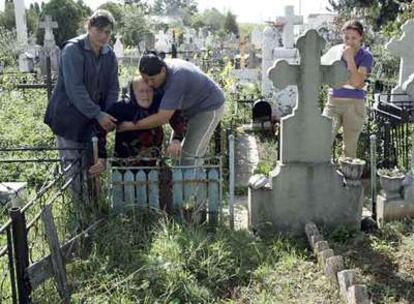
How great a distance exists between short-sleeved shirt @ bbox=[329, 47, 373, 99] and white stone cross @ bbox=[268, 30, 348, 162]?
3.23 feet

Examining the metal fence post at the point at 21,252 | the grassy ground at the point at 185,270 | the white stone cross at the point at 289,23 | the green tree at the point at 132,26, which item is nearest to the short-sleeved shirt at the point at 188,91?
the grassy ground at the point at 185,270

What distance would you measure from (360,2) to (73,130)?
24.2 m

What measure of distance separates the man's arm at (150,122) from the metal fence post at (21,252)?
1.52m

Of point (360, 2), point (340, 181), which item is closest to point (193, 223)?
point (340, 181)

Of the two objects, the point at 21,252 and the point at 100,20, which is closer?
the point at 21,252

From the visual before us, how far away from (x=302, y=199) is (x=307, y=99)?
32.0 inches

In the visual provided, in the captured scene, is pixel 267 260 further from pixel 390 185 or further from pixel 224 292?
pixel 390 185

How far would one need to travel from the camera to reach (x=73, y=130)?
432cm

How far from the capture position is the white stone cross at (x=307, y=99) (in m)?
4.37

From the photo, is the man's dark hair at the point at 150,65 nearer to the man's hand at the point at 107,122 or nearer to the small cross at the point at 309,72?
the man's hand at the point at 107,122

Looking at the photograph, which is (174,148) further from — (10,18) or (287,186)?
(10,18)

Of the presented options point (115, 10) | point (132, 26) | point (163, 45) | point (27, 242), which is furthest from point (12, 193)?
point (115, 10)

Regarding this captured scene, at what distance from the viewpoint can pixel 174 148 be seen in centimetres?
413

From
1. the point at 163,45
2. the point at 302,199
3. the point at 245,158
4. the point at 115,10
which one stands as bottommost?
the point at 245,158
